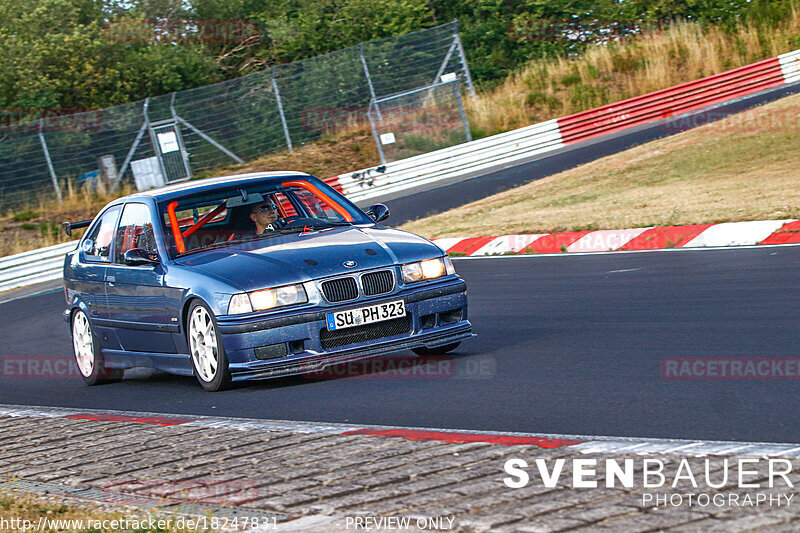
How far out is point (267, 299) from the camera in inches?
304

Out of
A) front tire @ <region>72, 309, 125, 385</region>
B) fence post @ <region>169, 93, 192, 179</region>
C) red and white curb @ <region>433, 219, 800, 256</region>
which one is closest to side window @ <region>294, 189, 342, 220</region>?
front tire @ <region>72, 309, 125, 385</region>

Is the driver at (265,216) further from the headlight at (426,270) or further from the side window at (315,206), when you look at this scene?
the headlight at (426,270)

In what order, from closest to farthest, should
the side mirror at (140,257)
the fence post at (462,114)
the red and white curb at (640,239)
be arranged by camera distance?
the side mirror at (140,257) < the red and white curb at (640,239) < the fence post at (462,114)

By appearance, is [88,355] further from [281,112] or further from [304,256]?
[281,112]

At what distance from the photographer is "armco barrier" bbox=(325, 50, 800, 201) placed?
28.5 metres

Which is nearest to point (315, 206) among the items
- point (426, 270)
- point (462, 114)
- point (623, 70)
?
point (426, 270)

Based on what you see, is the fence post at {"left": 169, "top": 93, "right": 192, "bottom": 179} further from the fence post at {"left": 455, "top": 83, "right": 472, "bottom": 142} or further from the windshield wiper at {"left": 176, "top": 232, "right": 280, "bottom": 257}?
the windshield wiper at {"left": 176, "top": 232, "right": 280, "bottom": 257}

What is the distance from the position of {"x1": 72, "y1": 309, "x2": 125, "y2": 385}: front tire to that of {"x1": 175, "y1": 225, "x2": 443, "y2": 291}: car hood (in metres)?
1.69

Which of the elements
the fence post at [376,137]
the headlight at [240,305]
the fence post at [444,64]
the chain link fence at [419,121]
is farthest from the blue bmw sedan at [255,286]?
the fence post at [444,64]

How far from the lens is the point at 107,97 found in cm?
3975

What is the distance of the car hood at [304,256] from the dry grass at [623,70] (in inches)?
974

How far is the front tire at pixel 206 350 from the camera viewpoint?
7.88 meters

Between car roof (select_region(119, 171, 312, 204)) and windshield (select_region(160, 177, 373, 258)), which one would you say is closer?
windshield (select_region(160, 177, 373, 258))

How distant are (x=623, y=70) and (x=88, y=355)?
29275mm
